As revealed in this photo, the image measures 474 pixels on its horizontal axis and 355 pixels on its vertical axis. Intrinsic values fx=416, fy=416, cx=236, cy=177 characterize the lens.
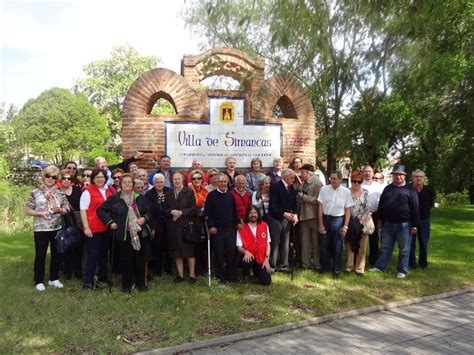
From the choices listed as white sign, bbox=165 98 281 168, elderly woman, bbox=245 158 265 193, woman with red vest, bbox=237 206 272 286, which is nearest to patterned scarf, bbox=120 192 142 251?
woman with red vest, bbox=237 206 272 286

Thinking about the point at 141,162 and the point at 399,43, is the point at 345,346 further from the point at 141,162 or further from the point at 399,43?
the point at 399,43

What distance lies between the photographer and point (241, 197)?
21.4ft

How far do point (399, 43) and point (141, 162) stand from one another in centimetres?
1103

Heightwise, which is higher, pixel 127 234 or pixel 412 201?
pixel 412 201

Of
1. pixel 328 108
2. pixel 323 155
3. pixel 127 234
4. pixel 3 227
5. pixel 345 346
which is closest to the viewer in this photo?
pixel 345 346

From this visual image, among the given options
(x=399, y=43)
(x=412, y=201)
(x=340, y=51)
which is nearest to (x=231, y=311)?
(x=412, y=201)

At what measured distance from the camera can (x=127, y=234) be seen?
569 centimetres

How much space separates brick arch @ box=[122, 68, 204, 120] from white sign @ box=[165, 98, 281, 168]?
11.6 inches

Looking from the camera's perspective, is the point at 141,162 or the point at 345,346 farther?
the point at 141,162

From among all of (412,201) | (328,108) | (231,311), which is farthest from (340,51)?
(231,311)

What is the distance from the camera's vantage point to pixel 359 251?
22.9 feet

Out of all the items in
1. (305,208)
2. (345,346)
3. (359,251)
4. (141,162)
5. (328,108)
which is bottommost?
(345,346)

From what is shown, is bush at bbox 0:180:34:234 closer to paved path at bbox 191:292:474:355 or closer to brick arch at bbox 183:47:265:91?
brick arch at bbox 183:47:265:91

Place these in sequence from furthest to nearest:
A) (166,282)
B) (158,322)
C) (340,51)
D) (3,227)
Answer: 1. (340,51)
2. (3,227)
3. (166,282)
4. (158,322)
